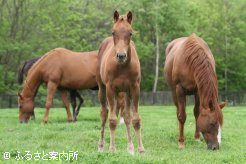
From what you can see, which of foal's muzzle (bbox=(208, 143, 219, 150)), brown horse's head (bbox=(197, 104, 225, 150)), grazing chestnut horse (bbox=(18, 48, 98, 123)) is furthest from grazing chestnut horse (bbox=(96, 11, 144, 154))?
grazing chestnut horse (bbox=(18, 48, 98, 123))

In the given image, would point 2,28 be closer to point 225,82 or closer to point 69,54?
point 225,82

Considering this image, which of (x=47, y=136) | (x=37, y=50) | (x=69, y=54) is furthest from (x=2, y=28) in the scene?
(x=47, y=136)

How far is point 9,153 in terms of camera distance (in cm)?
680

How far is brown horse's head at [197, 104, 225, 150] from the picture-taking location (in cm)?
823

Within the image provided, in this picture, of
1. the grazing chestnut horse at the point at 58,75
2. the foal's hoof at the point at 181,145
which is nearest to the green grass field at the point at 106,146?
the foal's hoof at the point at 181,145

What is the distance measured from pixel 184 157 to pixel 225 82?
33674 millimetres

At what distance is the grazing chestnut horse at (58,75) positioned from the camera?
45.8 ft

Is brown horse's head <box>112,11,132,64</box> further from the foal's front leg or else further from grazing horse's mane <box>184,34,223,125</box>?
grazing horse's mane <box>184,34,223,125</box>

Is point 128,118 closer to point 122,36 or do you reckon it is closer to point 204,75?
point 122,36

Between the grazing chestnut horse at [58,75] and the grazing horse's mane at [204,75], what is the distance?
6002 millimetres

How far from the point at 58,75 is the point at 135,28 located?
2743 cm

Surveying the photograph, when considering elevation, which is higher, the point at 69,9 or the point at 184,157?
the point at 69,9

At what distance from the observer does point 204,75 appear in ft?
27.7

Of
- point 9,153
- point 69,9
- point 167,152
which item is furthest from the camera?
point 69,9
